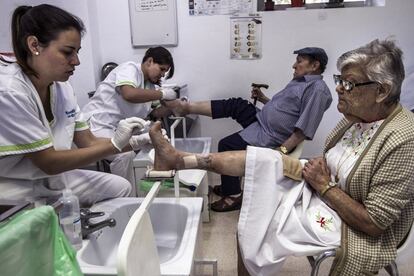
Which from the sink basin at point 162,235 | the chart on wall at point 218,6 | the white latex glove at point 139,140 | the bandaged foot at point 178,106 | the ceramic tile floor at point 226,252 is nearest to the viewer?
the sink basin at point 162,235

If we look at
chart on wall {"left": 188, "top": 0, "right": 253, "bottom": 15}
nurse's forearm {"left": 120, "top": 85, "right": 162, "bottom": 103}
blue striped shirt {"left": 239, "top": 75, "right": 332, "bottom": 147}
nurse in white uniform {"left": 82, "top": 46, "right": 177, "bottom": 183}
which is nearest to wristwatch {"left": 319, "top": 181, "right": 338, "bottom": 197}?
blue striped shirt {"left": 239, "top": 75, "right": 332, "bottom": 147}

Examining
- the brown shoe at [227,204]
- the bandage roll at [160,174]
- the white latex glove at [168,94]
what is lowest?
the brown shoe at [227,204]

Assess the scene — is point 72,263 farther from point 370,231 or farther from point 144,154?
point 144,154

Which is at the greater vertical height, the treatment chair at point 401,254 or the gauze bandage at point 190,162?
the gauze bandage at point 190,162

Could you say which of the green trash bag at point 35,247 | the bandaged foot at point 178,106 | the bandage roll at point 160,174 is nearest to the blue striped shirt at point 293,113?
the bandaged foot at point 178,106

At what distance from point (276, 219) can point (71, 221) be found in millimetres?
762

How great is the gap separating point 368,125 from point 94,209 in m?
1.19

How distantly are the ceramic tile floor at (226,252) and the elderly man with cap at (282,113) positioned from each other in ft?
0.51

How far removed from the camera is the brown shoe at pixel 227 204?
263 cm

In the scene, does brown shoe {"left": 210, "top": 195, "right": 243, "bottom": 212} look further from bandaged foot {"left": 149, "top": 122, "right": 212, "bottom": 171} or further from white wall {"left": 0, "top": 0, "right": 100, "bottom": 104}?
white wall {"left": 0, "top": 0, "right": 100, "bottom": 104}

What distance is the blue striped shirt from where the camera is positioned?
232 centimetres

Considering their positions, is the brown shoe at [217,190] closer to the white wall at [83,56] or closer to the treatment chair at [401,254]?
the white wall at [83,56]

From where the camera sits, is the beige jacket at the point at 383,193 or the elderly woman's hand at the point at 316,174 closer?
the beige jacket at the point at 383,193

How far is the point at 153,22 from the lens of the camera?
10.00 feet
